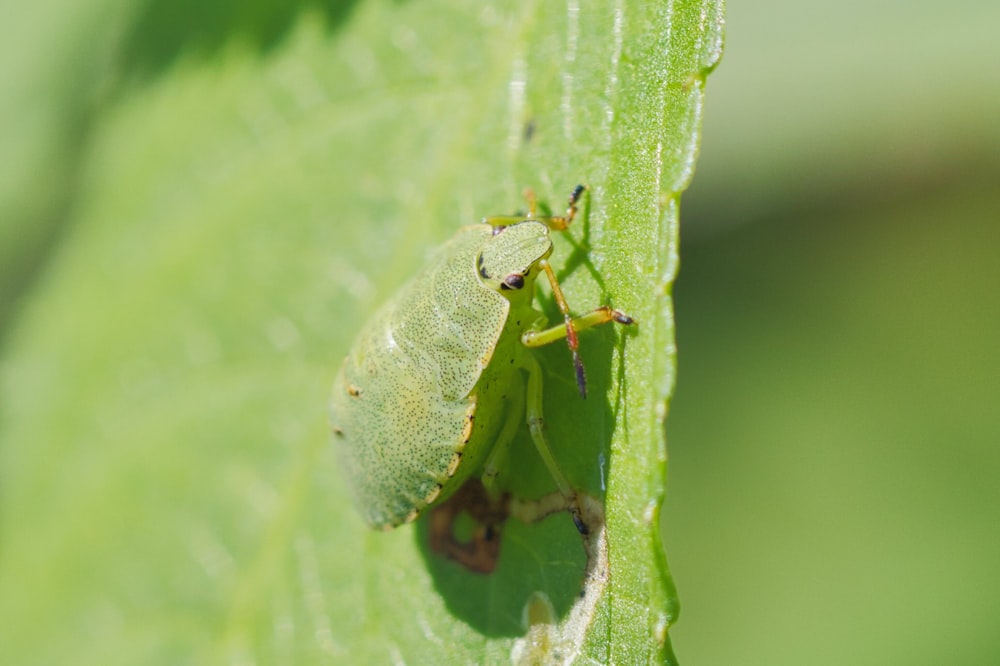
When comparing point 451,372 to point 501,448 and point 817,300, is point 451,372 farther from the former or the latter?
point 817,300

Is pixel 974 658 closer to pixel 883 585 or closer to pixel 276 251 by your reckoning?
pixel 883 585

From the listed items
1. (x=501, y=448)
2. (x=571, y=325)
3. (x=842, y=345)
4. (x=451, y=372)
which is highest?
(x=842, y=345)

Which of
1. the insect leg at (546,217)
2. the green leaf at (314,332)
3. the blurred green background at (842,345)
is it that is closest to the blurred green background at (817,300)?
the blurred green background at (842,345)

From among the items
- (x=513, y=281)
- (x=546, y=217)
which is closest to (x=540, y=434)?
(x=513, y=281)

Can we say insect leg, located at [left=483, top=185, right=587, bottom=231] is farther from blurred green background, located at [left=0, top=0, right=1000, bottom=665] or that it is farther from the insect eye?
blurred green background, located at [left=0, top=0, right=1000, bottom=665]

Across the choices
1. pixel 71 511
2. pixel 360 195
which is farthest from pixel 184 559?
pixel 360 195


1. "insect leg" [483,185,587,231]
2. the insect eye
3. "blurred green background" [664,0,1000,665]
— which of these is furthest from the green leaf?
"blurred green background" [664,0,1000,665]
